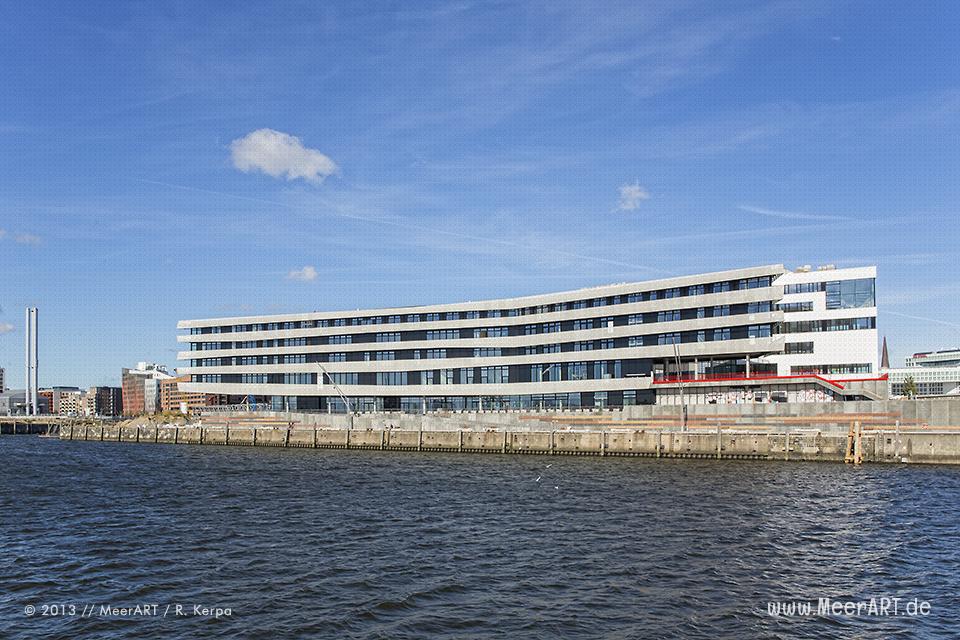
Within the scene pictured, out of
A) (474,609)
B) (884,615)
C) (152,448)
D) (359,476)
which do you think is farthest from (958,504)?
(152,448)

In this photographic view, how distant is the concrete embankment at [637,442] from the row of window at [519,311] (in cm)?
2305

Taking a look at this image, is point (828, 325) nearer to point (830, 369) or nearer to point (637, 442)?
point (830, 369)

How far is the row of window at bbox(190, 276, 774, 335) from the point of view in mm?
110812

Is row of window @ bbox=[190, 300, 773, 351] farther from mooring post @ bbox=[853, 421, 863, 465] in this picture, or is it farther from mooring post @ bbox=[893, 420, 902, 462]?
mooring post @ bbox=[893, 420, 902, 462]

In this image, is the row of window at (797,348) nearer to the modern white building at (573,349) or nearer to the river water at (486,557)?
the modern white building at (573,349)

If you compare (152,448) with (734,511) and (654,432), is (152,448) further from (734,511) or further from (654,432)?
(734,511)

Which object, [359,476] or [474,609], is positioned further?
[359,476]

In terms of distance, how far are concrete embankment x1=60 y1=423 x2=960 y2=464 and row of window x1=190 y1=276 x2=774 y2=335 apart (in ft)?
75.6

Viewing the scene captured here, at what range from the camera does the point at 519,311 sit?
133m

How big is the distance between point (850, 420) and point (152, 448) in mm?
105400

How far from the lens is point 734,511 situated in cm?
5069

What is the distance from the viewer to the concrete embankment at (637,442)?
8162 centimetres

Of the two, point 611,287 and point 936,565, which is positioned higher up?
point 611,287

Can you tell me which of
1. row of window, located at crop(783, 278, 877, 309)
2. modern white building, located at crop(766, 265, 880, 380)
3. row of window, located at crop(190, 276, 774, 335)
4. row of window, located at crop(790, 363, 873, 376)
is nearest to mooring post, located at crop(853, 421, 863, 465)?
modern white building, located at crop(766, 265, 880, 380)
